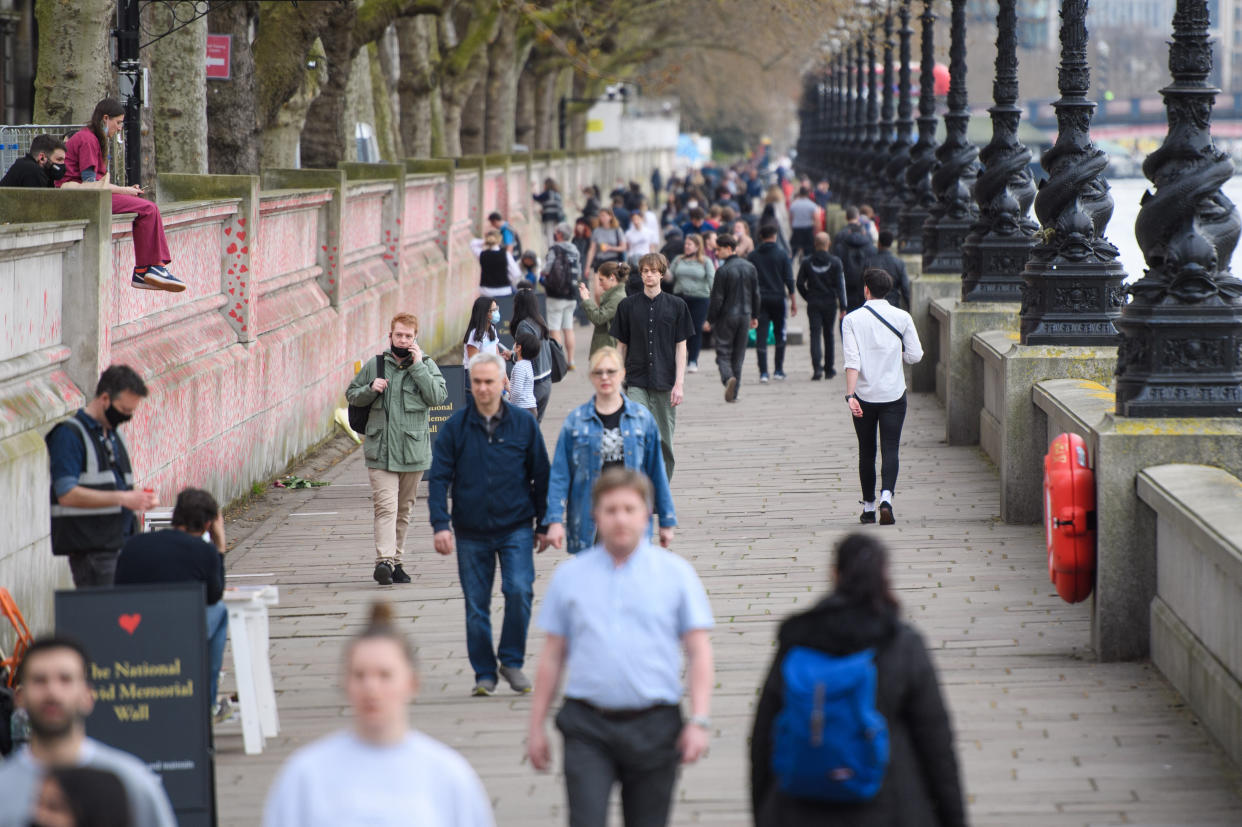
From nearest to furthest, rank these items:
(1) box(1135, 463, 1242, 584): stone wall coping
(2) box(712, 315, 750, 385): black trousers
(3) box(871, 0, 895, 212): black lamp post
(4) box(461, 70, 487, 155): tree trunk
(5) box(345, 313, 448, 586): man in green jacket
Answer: (1) box(1135, 463, 1242, 584): stone wall coping < (5) box(345, 313, 448, 586): man in green jacket < (2) box(712, 315, 750, 385): black trousers < (3) box(871, 0, 895, 212): black lamp post < (4) box(461, 70, 487, 155): tree trunk

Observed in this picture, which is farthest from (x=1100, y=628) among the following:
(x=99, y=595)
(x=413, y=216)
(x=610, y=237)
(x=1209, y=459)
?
(x=610, y=237)

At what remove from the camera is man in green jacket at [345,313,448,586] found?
11.2m

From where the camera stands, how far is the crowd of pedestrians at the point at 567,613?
164 inches

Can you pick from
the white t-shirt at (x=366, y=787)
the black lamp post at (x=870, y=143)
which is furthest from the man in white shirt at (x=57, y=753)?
the black lamp post at (x=870, y=143)

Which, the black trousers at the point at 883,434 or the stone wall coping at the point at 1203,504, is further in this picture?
the black trousers at the point at 883,434

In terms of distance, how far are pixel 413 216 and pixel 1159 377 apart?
17.0 meters

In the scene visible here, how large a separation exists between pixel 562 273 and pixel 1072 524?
13708 millimetres

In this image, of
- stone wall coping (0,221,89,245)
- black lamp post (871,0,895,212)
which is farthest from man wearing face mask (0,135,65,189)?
black lamp post (871,0,895,212)

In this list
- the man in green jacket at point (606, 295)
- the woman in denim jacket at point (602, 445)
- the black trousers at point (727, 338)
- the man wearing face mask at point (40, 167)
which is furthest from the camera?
the black trousers at point (727, 338)

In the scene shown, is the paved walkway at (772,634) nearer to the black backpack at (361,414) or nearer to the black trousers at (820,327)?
the black backpack at (361,414)

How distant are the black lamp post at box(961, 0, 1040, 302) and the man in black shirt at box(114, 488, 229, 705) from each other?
34.3 feet

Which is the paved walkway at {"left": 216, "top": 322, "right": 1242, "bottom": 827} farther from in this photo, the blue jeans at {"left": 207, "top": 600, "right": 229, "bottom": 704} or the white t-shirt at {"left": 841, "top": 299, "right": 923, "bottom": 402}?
the white t-shirt at {"left": 841, "top": 299, "right": 923, "bottom": 402}

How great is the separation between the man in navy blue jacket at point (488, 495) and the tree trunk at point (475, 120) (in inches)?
1458

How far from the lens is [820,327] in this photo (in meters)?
22.7
